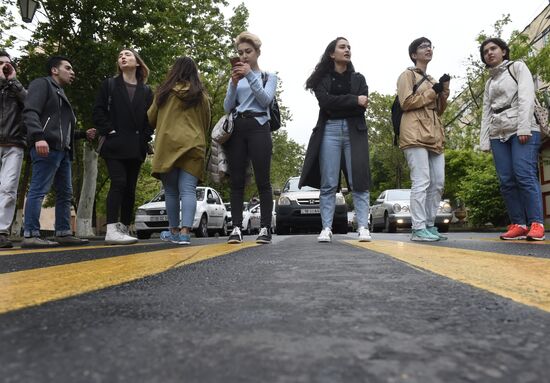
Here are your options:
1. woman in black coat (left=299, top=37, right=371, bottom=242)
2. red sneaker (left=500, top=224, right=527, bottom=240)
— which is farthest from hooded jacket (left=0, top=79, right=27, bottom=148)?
red sneaker (left=500, top=224, right=527, bottom=240)

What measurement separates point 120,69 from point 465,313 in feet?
17.5

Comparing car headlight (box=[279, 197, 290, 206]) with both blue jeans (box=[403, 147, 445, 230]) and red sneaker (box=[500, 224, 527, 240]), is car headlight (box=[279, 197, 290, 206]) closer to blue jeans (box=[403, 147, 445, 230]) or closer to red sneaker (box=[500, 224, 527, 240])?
blue jeans (box=[403, 147, 445, 230])

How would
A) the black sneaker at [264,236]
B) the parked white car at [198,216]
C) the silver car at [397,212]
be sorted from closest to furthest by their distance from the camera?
1. the black sneaker at [264,236]
2. the parked white car at [198,216]
3. the silver car at [397,212]

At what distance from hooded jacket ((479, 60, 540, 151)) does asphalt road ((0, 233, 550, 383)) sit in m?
3.91

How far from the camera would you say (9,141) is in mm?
5234

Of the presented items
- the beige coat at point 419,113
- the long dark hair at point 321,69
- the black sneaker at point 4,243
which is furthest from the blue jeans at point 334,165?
the black sneaker at point 4,243

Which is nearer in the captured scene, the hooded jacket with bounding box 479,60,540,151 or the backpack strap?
the hooded jacket with bounding box 479,60,540,151

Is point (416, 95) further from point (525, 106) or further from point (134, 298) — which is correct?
point (134, 298)

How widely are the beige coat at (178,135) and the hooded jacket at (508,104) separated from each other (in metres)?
3.09

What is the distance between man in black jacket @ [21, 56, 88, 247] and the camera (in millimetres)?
5031

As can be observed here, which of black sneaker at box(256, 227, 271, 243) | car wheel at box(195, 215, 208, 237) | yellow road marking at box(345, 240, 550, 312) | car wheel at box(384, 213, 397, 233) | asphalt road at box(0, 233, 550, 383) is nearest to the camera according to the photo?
asphalt road at box(0, 233, 550, 383)

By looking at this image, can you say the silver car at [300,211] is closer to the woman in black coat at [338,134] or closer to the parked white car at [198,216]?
the parked white car at [198,216]

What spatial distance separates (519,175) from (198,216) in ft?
34.3

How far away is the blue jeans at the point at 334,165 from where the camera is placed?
5.18 metres
